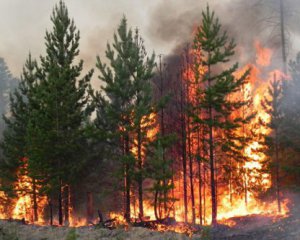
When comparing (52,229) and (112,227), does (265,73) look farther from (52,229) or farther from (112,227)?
(52,229)

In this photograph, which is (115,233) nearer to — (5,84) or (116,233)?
(116,233)

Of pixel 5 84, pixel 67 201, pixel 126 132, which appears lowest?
pixel 67 201

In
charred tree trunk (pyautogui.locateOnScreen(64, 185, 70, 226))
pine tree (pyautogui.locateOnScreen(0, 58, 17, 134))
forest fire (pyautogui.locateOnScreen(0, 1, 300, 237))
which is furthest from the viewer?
pine tree (pyautogui.locateOnScreen(0, 58, 17, 134))

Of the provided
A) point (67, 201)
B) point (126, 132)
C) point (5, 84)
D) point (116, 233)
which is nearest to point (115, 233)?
point (116, 233)

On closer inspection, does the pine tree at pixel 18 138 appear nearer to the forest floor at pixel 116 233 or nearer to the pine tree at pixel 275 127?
the forest floor at pixel 116 233

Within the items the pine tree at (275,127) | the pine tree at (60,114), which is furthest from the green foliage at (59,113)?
the pine tree at (275,127)

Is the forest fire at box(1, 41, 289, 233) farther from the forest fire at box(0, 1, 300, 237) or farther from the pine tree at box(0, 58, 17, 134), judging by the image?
the pine tree at box(0, 58, 17, 134)

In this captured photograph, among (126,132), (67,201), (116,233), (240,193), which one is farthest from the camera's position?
(240,193)

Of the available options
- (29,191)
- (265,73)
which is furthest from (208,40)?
(29,191)

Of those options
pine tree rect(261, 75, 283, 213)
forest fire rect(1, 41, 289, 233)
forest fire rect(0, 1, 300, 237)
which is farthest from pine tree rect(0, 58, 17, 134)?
pine tree rect(261, 75, 283, 213)

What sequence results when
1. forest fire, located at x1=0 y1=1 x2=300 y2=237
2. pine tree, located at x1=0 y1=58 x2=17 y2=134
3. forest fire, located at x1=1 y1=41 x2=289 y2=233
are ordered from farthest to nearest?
pine tree, located at x1=0 y1=58 x2=17 y2=134
forest fire, located at x1=1 y1=41 x2=289 y2=233
forest fire, located at x1=0 y1=1 x2=300 y2=237

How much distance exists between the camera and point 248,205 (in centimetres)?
3269

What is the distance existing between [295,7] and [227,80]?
15274 millimetres

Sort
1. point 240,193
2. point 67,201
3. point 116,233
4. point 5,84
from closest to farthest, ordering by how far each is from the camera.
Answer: point 116,233
point 67,201
point 240,193
point 5,84
